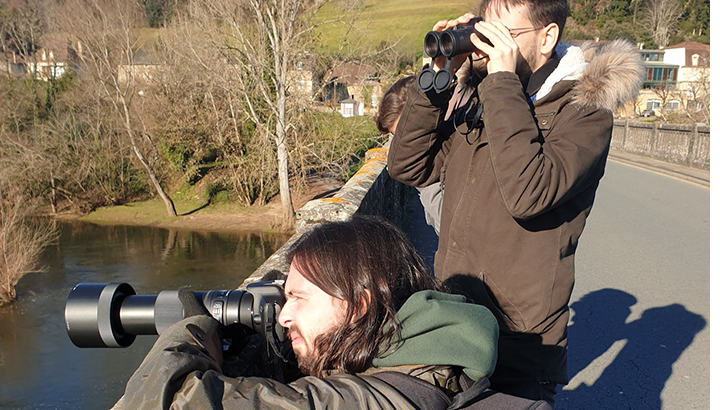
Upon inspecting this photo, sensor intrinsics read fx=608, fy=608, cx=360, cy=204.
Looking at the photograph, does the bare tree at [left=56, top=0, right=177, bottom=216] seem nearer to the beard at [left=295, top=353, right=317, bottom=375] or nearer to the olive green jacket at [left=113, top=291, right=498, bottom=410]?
the beard at [left=295, top=353, right=317, bottom=375]

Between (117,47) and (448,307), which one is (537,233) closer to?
(448,307)

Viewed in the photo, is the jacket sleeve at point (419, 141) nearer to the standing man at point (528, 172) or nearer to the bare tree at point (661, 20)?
the standing man at point (528, 172)

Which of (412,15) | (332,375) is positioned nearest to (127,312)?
(332,375)

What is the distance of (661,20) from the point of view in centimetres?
7319

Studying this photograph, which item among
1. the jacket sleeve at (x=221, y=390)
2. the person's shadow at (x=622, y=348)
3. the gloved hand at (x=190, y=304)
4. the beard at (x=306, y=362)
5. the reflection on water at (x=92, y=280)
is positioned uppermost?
the gloved hand at (x=190, y=304)

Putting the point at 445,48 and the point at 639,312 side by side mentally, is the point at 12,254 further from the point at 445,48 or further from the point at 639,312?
the point at 445,48

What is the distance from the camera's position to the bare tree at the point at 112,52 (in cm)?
2317

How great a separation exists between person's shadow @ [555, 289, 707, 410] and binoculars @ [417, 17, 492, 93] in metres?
2.84

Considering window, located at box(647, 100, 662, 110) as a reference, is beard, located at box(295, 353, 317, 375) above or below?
below

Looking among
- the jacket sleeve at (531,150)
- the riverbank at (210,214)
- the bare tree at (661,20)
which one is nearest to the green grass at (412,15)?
the bare tree at (661,20)

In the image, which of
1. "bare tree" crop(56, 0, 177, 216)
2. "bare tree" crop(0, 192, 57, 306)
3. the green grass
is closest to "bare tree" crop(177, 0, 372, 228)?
"bare tree" crop(56, 0, 177, 216)

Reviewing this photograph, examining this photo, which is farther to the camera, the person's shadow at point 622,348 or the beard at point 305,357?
the person's shadow at point 622,348

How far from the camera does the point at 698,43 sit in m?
71.1

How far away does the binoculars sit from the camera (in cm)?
185
